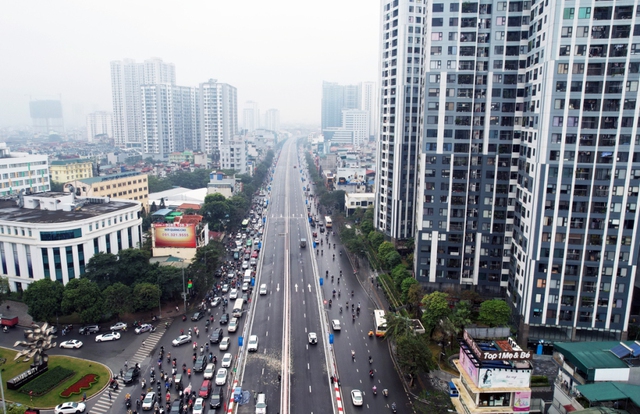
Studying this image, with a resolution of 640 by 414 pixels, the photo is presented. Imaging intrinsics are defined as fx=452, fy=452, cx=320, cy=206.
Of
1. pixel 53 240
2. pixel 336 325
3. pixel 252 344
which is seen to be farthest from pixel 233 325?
pixel 53 240

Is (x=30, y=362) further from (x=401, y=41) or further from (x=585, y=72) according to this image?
(x=401, y=41)

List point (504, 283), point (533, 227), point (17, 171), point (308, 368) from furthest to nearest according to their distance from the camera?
point (17, 171) < point (504, 283) < point (533, 227) < point (308, 368)

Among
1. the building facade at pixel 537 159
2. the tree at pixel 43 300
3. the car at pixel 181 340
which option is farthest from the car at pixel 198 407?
the building facade at pixel 537 159

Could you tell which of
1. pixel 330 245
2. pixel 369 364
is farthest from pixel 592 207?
pixel 330 245

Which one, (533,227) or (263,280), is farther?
(263,280)

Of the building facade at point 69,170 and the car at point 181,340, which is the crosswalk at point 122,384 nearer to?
the car at point 181,340

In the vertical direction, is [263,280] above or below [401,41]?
below

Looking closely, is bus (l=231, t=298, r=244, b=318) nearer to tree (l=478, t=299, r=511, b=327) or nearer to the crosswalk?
the crosswalk
